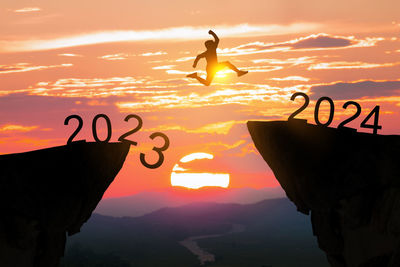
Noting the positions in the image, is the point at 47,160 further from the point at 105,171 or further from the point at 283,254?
the point at 283,254

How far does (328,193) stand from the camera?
1966 cm

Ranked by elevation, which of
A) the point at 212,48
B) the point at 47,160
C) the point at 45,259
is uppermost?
the point at 212,48

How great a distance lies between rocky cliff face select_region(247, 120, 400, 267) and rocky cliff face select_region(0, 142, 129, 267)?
16.5ft

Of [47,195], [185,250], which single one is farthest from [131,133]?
[185,250]

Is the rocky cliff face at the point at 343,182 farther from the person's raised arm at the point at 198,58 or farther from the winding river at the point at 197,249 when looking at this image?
the winding river at the point at 197,249

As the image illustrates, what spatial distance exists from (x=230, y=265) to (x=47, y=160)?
118 m

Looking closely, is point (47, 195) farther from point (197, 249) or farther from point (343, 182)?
point (197, 249)

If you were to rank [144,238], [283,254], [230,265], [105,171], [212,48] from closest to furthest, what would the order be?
[212,48] < [105,171] < [230,265] < [283,254] < [144,238]

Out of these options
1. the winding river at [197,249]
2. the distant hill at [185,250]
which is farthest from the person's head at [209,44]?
the winding river at [197,249]

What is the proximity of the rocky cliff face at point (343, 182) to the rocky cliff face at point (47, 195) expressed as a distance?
503 centimetres

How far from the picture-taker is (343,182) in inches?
774

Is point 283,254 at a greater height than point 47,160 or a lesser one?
greater

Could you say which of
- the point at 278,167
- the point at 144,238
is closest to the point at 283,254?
the point at 144,238

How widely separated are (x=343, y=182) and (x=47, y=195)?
8.43m
